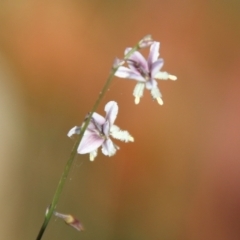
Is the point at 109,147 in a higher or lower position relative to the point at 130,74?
lower

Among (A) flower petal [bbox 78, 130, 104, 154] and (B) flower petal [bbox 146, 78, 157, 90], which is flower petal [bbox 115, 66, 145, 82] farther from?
(A) flower petal [bbox 78, 130, 104, 154]

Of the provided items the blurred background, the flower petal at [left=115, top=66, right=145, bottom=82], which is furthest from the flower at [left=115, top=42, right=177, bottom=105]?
the blurred background

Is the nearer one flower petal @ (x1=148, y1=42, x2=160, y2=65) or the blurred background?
flower petal @ (x1=148, y1=42, x2=160, y2=65)

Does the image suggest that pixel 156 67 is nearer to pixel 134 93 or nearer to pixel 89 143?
pixel 134 93

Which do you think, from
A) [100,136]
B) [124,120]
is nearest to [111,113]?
[100,136]

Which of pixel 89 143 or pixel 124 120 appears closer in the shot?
pixel 89 143

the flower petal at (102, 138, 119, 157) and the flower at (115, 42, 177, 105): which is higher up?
the flower at (115, 42, 177, 105)

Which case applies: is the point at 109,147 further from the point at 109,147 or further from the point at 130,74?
the point at 130,74
